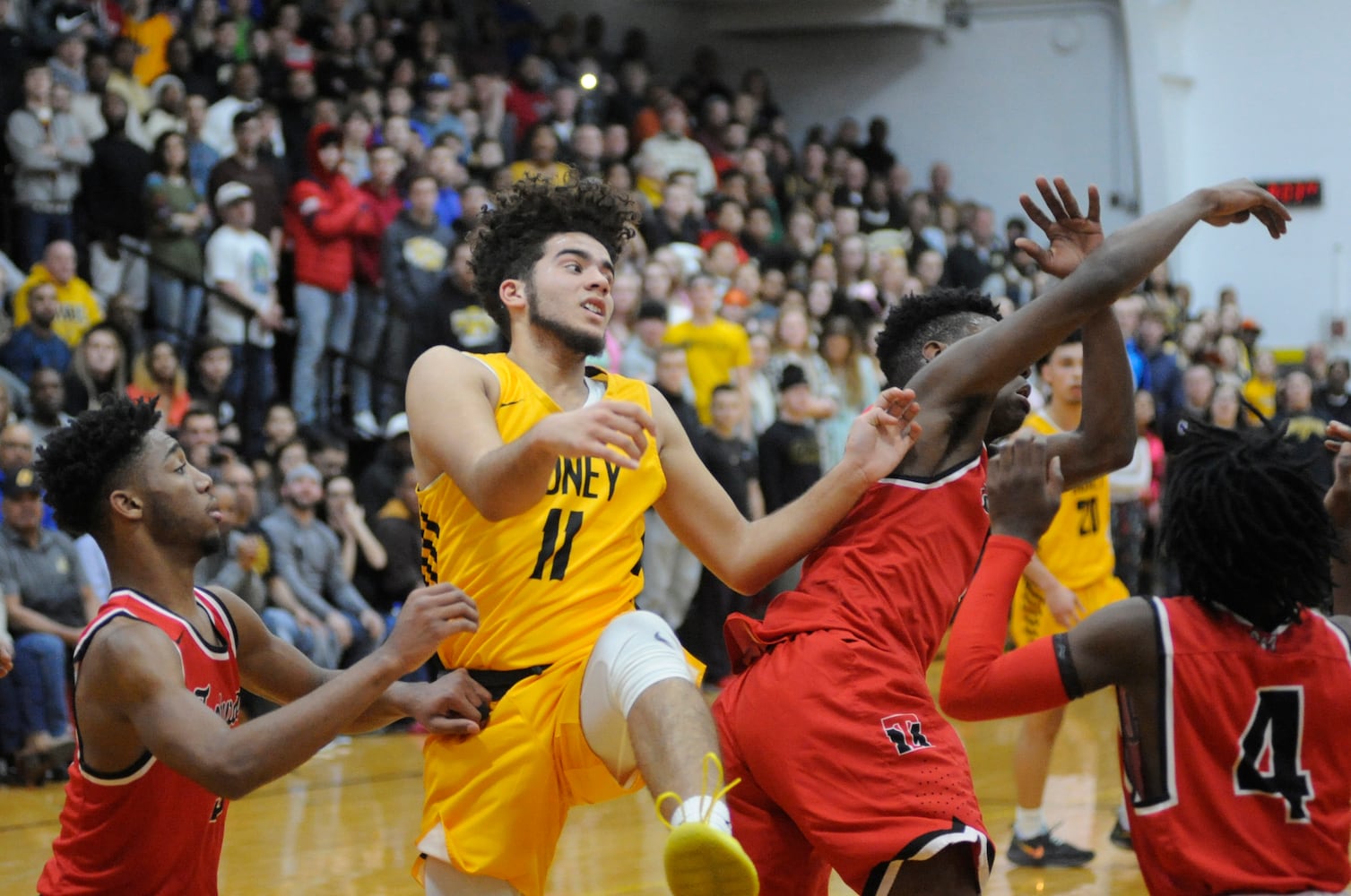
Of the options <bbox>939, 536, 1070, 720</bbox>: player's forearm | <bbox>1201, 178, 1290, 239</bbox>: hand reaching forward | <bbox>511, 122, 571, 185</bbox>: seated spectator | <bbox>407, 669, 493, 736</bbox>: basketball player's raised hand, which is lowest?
<bbox>407, 669, 493, 736</bbox>: basketball player's raised hand

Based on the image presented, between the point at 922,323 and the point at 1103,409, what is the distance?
48 centimetres

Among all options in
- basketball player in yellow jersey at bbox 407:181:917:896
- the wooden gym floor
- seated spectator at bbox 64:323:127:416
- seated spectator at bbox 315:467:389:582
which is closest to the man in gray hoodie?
seated spectator at bbox 315:467:389:582

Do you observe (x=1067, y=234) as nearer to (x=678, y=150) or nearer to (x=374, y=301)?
(x=374, y=301)

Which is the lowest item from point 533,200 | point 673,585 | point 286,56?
point 673,585

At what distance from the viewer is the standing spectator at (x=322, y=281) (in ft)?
35.8

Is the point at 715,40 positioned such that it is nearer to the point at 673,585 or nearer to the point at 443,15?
the point at 443,15

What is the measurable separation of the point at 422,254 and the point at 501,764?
8137 mm

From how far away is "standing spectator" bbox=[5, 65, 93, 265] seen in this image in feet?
33.2

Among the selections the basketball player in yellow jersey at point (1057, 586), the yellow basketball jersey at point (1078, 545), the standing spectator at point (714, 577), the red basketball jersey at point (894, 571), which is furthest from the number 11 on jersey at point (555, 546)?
the standing spectator at point (714, 577)

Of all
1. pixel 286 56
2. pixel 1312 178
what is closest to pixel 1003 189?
pixel 1312 178

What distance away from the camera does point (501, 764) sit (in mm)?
3564

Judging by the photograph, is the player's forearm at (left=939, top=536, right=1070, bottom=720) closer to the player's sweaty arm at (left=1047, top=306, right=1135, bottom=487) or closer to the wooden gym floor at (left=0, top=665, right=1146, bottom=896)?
→ the player's sweaty arm at (left=1047, top=306, right=1135, bottom=487)

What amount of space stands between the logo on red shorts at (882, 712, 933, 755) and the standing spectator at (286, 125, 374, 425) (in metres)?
7.99

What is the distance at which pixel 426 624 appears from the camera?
3225 mm
